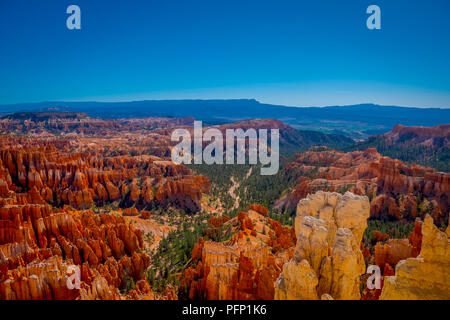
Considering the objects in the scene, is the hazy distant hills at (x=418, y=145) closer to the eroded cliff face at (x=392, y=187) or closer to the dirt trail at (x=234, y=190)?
the eroded cliff face at (x=392, y=187)

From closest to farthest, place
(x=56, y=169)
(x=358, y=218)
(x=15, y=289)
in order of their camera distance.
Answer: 1. (x=358, y=218)
2. (x=15, y=289)
3. (x=56, y=169)

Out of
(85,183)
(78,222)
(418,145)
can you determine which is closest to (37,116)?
(85,183)

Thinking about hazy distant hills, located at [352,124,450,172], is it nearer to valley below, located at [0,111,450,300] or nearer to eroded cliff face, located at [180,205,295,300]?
valley below, located at [0,111,450,300]

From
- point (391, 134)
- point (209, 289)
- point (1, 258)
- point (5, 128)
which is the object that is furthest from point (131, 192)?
point (5, 128)

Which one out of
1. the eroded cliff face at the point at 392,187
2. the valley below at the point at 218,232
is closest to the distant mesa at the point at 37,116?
the valley below at the point at 218,232
